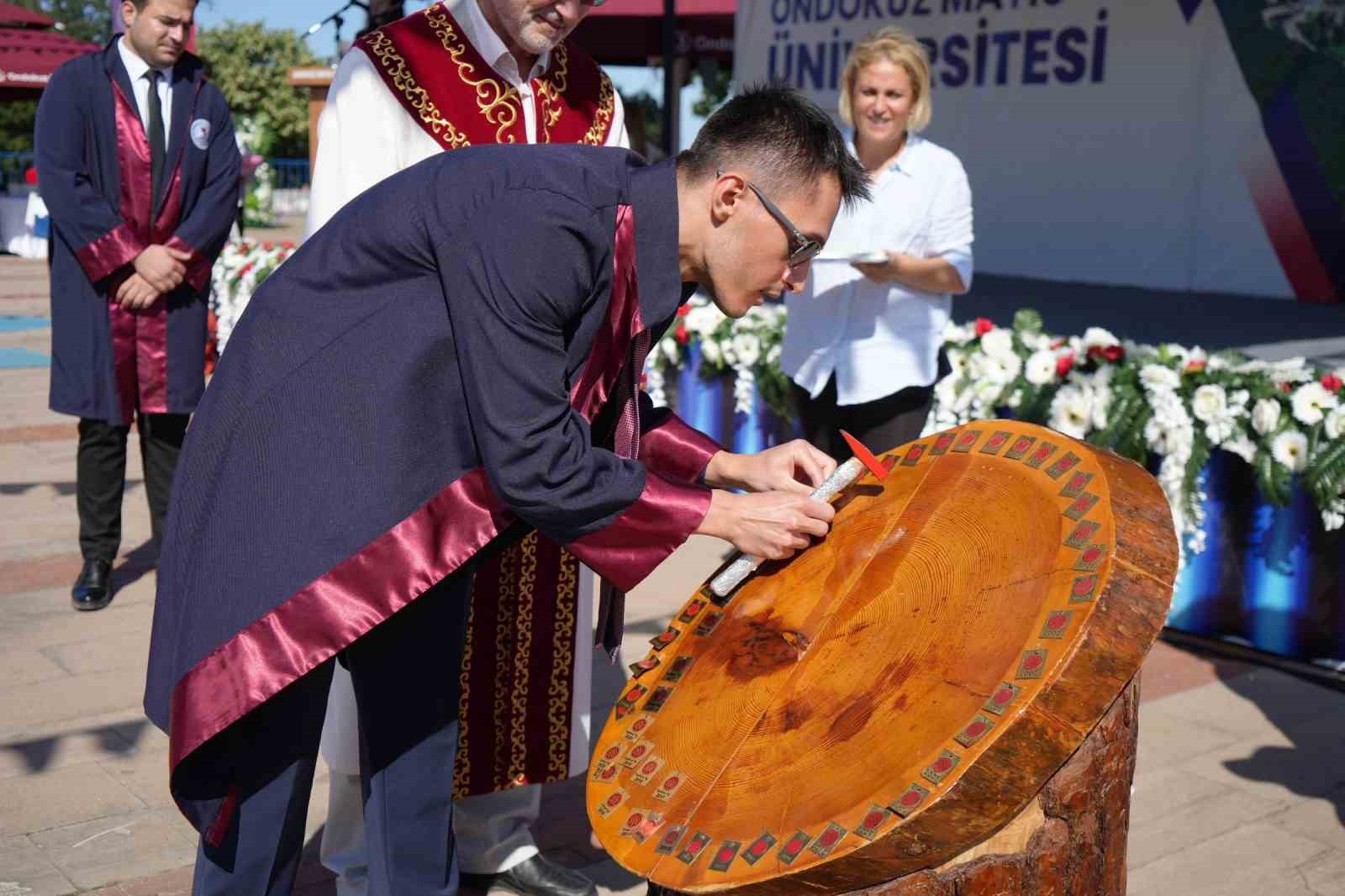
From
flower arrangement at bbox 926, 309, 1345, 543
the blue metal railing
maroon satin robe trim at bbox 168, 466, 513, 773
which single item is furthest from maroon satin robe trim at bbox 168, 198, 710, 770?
the blue metal railing

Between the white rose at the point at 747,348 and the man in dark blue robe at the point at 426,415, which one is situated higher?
the man in dark blue robe at the point at 426,415

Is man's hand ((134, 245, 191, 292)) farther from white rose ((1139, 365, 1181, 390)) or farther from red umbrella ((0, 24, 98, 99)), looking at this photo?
red umbrella ((0, 24, 98, 99))

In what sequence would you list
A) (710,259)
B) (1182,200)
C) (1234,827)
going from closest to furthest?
(710,259), (1234,827), (1182,200)

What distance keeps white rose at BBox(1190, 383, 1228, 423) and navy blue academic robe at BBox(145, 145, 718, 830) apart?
2.68 metres

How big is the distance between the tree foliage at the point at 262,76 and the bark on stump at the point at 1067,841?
3201 cm

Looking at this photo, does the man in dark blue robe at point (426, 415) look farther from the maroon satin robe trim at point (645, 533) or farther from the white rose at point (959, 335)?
the white rose at point (959, 335)

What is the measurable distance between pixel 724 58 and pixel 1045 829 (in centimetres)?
1497

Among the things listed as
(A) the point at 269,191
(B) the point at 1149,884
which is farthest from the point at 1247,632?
(A) the point at 269,191

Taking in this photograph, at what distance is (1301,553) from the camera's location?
157 inches

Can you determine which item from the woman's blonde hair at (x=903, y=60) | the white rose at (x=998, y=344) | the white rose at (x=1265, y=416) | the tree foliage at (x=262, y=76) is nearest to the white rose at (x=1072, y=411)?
the white rose at (x=998, y=344)

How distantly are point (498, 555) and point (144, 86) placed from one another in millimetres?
2811

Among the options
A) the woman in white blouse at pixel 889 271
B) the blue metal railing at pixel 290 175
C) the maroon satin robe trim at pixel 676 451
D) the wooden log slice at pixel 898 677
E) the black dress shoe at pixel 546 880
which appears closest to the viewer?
the wooden log slice at pixel 898 677

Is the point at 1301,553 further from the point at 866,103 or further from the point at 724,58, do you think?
the point at 724,58

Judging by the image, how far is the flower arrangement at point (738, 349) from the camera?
218 inches
